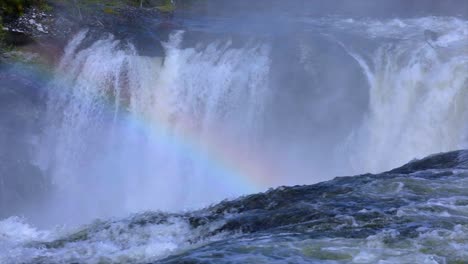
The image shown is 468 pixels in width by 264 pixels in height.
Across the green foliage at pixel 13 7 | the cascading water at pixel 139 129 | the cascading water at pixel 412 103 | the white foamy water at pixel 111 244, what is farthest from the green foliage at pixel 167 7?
the white foamy water at pixel 111 244

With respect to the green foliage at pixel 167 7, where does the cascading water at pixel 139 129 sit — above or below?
below

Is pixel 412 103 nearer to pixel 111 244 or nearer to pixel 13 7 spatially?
pixel 111 244

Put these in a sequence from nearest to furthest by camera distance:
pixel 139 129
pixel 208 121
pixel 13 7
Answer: pixel 208 121 → pixel 139 129 → pixel 13 7

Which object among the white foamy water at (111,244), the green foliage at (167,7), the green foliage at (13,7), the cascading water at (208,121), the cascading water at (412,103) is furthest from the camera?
the green foliage at (167,7)

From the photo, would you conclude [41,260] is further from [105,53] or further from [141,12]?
[141,12]

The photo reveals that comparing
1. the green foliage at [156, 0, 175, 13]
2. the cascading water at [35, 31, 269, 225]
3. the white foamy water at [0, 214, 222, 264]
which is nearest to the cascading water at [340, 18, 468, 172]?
the cascading water at [35, 31, 269, 225]

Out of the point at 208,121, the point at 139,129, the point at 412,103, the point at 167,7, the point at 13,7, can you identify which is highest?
the point at 167,7

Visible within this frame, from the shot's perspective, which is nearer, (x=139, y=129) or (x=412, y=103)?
(x=412, y=103)

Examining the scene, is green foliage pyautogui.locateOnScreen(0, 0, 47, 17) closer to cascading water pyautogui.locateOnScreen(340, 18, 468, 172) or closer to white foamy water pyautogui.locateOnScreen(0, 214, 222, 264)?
cascading water pyautogui.locateOnScreen(340, 18, 468, 172)

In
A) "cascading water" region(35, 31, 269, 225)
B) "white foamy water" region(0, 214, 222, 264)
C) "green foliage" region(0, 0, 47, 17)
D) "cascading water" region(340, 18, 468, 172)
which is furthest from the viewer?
"green foliage" region(0, 0, 47, 17)

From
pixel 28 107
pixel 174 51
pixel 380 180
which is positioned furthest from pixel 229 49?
pixel 380 180

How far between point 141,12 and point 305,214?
19021mm

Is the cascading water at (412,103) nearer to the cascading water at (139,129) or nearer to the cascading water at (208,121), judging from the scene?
the cascading water at (208,121)

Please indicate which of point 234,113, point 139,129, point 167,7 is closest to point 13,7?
point 139,129
